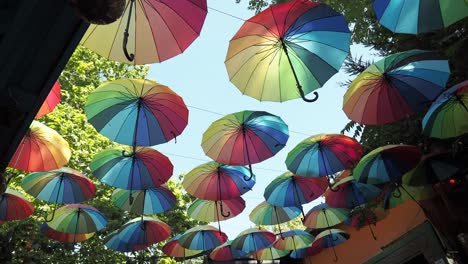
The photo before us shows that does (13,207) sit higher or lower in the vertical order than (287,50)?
lower

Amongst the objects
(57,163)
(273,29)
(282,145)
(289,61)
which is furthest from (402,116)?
(57,163)

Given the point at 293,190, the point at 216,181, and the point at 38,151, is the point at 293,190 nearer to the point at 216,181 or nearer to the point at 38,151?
the point at 216,181

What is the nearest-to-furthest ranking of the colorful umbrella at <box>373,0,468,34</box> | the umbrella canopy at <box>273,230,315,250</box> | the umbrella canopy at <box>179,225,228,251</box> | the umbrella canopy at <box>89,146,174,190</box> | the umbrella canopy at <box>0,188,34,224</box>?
the colorful umbrella at <box>373,0,468,34</box>
the umbrella canopy at <box>89,146,174,190</box>
the umbrella canopy at <box>0,188,34,224</box>
the umbrella canopy at <box>179,225,228,251</box>
the umbrella canopy at <box>273,230,315,250</box>

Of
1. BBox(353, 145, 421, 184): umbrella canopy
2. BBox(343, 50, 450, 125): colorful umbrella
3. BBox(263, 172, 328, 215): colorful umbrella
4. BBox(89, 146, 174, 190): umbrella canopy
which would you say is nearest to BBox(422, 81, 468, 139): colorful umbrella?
BBox(343, 50, 450, 125): colorful umbrella

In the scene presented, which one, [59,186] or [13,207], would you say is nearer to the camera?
[59,186]

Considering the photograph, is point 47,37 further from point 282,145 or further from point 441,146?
point 441,146

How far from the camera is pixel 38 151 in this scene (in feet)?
16.0

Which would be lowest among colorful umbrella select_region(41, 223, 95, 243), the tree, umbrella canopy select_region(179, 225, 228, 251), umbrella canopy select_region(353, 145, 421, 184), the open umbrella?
umbrella canopy select_region(353, 145, 421, 184)

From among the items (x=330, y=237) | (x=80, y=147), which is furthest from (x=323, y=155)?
(x=80, y=147)

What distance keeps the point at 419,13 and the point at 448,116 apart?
1868mm

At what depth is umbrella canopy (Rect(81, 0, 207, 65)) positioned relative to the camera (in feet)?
9.98

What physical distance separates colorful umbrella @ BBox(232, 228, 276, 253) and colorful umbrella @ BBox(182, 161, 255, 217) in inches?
106

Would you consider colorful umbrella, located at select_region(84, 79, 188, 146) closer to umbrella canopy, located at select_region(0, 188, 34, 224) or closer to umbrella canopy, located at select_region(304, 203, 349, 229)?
umbrella canopy, located at select_region(0, 188, 34, 224)

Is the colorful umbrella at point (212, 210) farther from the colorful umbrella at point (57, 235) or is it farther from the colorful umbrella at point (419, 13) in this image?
the colorful umbrella at point (419, 13)
